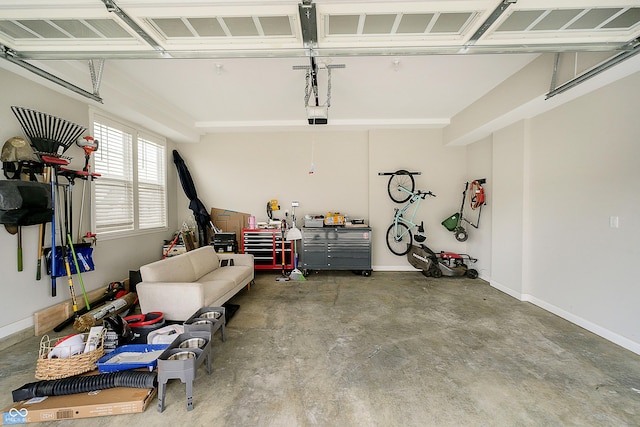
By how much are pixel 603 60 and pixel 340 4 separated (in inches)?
102

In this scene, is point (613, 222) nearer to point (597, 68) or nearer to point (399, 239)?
point (597, 68)

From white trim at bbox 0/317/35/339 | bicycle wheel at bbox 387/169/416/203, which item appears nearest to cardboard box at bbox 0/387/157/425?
white trim at bbox 0/317/35/339

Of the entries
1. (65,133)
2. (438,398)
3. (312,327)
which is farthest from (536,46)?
(65,133)

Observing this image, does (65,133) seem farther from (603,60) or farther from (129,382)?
(603,60)

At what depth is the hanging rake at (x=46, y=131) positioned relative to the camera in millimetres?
2646

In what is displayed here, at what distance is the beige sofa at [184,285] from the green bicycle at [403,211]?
10.2 feet

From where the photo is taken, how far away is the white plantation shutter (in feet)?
14.6

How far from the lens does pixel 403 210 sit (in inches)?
209

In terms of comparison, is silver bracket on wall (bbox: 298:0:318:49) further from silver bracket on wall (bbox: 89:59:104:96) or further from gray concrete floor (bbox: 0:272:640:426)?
gray concrete floor (bbox: 0:272:640:426)

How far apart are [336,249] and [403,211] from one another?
1.68 m

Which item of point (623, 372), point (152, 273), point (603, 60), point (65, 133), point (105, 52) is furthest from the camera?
point (65, 133)

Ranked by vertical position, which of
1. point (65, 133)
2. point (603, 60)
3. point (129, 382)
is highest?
point (603, 60)

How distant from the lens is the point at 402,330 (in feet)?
9.34

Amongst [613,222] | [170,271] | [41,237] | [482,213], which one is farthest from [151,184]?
[613,222]
